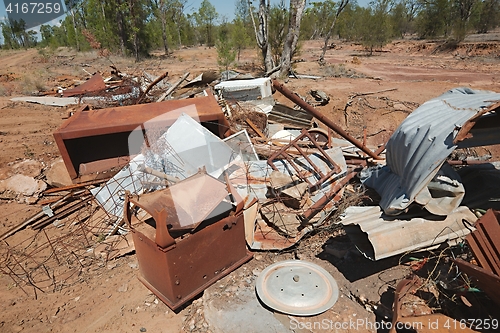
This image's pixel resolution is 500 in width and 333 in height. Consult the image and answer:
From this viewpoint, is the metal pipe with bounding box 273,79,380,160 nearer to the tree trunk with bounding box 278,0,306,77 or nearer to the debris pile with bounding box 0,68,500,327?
the debris pile with bounding box 0,68,500,327

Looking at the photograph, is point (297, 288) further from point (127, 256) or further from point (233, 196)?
point (127, 256)

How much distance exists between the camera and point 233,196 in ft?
10.6

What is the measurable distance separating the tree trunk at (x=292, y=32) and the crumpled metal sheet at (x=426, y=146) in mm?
9811

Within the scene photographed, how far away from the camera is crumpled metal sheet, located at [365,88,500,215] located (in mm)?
2873

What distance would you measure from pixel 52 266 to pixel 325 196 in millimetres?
3612

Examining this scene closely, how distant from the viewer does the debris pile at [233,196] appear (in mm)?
Answer: 2838

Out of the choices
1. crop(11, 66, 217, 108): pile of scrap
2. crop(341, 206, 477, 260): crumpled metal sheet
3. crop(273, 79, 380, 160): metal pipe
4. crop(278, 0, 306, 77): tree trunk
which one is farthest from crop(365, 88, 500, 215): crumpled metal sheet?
crop(278, 0, 306, 77): tree trunk

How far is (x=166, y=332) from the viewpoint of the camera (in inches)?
110

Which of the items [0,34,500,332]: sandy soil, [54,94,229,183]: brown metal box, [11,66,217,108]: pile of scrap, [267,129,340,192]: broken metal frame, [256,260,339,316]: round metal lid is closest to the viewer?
[256,260,339,316]: round metal lid

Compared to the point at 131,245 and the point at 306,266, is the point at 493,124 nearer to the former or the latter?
the point at 306,266

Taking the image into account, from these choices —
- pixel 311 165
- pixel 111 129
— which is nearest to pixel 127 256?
pixel 111 129

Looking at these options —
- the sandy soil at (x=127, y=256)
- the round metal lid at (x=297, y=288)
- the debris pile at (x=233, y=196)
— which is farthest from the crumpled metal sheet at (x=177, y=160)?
the round metal lid at (x=297, y=288)

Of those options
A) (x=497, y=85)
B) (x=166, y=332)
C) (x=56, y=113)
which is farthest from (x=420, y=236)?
(x=497, y=85)

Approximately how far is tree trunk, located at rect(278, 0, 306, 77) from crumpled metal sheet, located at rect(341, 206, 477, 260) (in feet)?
34.3
